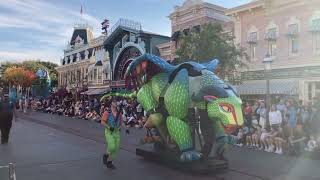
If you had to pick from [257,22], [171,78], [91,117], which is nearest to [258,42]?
[257,22]

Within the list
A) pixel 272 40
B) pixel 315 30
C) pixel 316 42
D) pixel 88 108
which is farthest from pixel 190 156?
pixel 88 108

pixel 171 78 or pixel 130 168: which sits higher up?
pixel 171 78

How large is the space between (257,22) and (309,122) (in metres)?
14.4

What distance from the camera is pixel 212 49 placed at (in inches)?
882

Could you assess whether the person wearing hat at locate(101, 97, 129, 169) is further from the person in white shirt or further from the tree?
the tree

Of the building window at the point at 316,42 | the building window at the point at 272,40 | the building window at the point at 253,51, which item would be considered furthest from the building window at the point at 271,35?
the building window at the point at 316,42

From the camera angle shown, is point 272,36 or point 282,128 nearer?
point 282,128

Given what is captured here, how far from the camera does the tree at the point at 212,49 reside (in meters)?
22.5

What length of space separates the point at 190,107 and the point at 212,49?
11611mm

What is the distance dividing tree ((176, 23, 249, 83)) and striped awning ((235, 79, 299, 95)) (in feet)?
7.57

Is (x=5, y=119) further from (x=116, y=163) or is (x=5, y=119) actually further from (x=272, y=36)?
(x=272, y=36)

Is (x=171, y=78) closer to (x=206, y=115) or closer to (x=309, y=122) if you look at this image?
(x=206, y=115)

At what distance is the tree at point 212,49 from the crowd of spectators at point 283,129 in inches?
284

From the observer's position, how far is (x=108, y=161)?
36.4 ft
